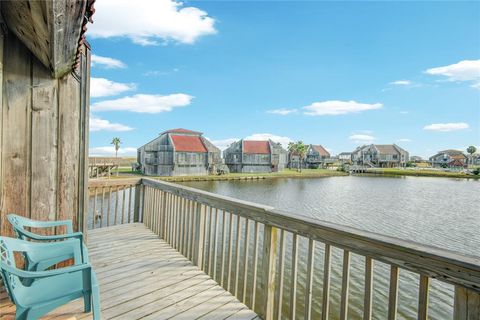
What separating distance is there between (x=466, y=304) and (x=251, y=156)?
4566cm

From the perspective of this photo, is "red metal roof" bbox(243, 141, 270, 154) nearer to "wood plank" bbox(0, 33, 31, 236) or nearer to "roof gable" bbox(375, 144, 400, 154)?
"roof gable" bbox(375, 144, 400, 154)

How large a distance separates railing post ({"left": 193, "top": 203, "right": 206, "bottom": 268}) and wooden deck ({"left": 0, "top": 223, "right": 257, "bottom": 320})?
13 cm

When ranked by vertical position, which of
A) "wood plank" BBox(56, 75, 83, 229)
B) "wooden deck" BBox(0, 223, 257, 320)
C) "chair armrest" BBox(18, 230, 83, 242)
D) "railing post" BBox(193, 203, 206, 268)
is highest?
"wood plank" BBox(56, 75, 83, 229)

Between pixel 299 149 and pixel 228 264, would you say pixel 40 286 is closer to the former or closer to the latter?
Answer: pixel 228 264

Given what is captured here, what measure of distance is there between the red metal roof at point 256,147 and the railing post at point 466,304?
45.5 meters

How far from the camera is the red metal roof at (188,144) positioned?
1469 inches

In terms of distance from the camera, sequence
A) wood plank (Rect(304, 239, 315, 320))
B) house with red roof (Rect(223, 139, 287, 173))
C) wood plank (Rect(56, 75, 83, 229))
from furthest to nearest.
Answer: house with red roof (Rect(223, 139, 287, 173))
wood plank (Rect(56, 75, 83, 229))
wood plank (Rect(304, 239, 315, 320))

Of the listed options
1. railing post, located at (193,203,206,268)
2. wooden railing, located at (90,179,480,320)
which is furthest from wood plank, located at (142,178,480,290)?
railing post, located at (193,203,206,268)

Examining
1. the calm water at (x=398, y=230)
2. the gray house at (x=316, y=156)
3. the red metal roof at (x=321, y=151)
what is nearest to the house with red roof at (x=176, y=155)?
the calm water at (x=398, y=230)

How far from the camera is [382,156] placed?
70.5 metres

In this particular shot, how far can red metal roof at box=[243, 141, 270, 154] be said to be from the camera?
1850 inches

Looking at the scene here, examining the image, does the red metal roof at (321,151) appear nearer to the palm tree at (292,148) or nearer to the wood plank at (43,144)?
the palm tree at (292,148)

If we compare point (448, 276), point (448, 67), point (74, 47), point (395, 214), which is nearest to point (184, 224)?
point (74, 47)

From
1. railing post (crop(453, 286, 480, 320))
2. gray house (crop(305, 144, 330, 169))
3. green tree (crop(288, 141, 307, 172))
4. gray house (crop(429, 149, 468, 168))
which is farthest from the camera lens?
gray house (crop(429, 149, 468, 168))
